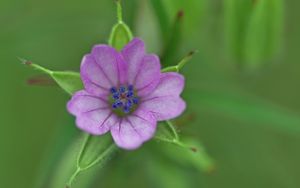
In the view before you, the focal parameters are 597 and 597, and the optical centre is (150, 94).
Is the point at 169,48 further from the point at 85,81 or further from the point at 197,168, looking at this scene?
the point at 85,81

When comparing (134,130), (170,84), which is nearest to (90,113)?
(134,130)

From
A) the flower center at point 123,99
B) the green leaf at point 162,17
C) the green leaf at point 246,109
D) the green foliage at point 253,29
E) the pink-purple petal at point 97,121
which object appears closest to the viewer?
the pink-purple petal at point 97,121

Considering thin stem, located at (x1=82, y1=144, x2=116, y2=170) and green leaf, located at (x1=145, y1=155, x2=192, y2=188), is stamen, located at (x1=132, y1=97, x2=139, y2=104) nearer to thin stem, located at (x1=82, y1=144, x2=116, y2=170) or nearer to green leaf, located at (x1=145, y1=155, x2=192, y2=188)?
thin stem, located at (x1=82, y1=144, x2=116, y2=170)

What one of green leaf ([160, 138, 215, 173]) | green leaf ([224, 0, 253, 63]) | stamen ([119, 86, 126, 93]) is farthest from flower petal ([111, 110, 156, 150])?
green leaf ([224, 0, 253, 63])

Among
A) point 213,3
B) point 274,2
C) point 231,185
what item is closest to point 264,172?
point 231,185

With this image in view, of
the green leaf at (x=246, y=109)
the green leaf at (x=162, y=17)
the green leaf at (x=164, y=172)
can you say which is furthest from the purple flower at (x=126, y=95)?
the green leaf at (x=246, y=109)

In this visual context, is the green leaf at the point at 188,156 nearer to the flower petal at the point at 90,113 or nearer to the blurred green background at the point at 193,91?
the blurred green background at the point at 193,91
